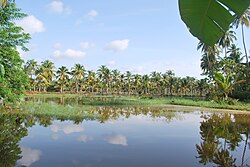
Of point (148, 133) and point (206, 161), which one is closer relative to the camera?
point (206, 161)

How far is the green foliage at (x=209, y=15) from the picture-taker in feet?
3.51

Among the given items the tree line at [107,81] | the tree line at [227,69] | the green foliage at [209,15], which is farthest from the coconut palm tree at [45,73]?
the green foliage at [209,15]

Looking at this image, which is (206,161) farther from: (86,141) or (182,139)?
(86,141)

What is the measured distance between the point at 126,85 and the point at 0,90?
5399cm

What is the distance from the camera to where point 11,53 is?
13.4m

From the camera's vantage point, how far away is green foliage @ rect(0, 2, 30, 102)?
13.3m

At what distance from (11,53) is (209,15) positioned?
1393 cm

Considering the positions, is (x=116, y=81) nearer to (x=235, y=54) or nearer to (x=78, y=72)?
(x=78, y=72)

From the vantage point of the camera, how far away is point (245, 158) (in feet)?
25.6

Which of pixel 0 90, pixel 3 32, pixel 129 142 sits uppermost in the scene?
pixel 3 32

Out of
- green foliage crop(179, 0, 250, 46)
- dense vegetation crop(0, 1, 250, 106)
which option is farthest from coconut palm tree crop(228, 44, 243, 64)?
green foliage crop(179, 0, 250, 46)

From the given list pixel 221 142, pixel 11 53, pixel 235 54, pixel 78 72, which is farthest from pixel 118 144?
pixel 78 72

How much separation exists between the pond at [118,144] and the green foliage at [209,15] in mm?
6522

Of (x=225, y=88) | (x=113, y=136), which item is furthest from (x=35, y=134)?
(x=225, y=88)
